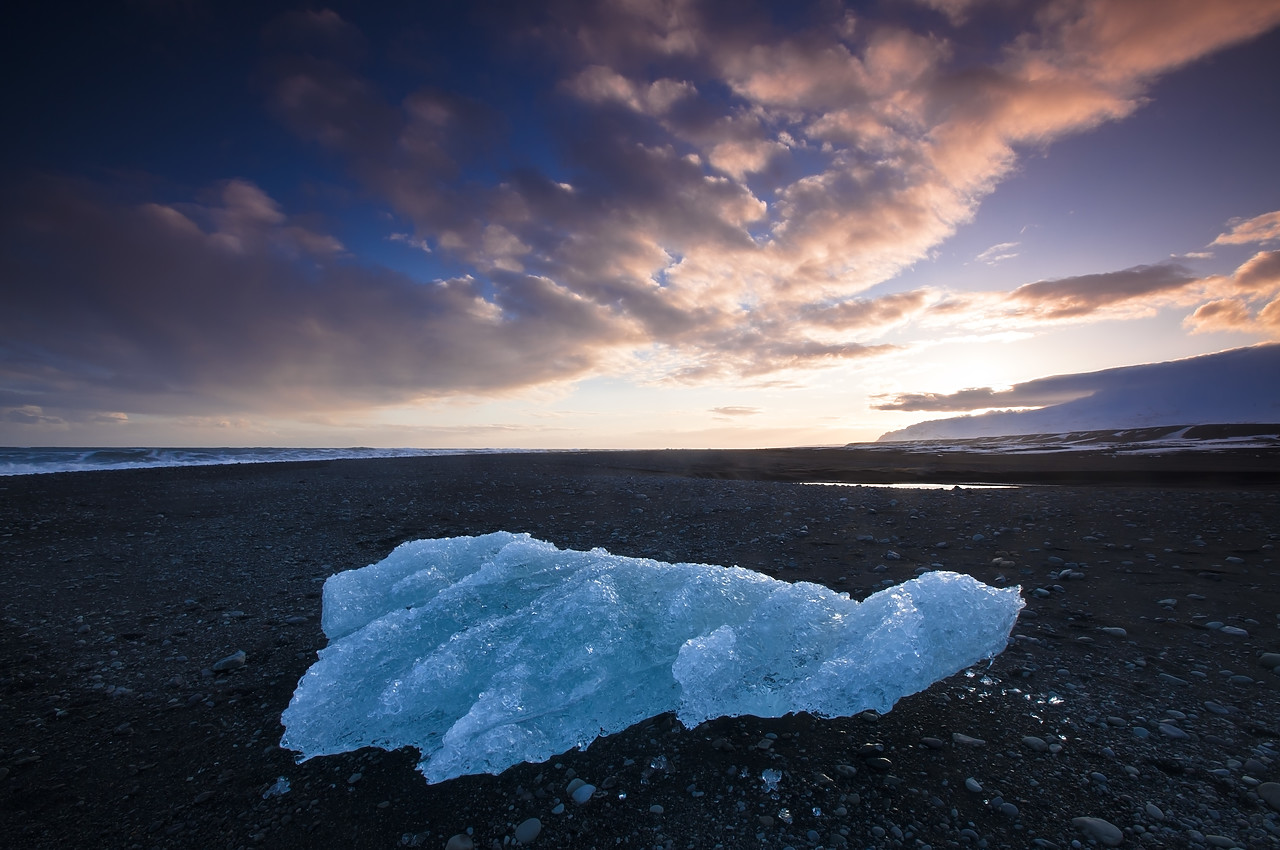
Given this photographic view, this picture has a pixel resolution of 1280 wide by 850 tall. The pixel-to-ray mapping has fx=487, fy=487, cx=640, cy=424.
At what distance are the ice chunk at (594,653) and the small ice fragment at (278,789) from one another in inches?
8.7

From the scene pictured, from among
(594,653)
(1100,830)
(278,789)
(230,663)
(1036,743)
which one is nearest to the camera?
(1100,830)

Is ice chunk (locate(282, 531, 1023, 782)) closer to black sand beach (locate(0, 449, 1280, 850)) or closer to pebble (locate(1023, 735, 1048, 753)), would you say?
black sand beach (locate(0, 449, 1280, 850))

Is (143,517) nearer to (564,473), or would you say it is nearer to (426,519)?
(426,519)

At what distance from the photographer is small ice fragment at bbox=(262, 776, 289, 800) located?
9.36ft

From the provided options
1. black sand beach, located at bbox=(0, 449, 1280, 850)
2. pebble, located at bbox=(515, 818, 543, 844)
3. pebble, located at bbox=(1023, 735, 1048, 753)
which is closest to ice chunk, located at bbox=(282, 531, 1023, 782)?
black sand beach, located at bbox=(0, 449, 1280, 850)

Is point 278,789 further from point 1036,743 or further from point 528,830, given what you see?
point 1036,743

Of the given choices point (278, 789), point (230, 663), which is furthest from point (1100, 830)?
point (230, 663)

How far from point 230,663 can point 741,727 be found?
14.9ft

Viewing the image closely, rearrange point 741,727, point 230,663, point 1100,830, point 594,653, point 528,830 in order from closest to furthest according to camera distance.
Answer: point 1100,830
point 528,830
point 741,727
point 594,653
point 230,663

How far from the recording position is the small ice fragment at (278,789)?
2853 millimetres

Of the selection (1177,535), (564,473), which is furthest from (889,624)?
(564,473)

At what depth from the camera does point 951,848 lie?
2.35 m

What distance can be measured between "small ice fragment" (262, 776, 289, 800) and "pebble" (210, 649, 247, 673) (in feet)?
6.60

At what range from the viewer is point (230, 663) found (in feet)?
14.5
